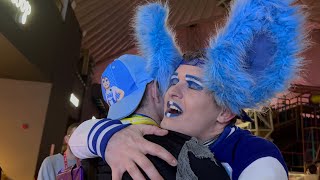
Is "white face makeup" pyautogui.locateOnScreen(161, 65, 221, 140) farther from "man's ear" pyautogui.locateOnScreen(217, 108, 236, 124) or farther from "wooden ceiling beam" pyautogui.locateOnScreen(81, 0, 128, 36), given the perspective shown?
"wooden ceiling beam" pyautogui.locateOnScreen(81, 0, 128, 36)

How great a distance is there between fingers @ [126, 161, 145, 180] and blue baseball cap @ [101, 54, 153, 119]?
304mm

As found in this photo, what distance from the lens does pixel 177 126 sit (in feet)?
3.43

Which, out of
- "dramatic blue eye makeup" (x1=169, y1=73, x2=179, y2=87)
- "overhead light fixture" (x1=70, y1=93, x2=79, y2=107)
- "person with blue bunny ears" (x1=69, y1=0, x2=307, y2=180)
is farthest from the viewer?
"overhead light fixture" (x1=70, y1=93, x2=79, y2=107)

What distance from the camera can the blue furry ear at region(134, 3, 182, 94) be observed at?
125 cm

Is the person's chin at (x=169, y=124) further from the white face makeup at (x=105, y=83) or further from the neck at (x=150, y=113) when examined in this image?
the white face makeup at (x=105, y=83)

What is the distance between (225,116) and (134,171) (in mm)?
311

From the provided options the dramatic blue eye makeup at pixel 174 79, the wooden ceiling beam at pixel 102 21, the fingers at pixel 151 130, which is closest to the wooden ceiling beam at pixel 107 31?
the wooden ceiling beam at pixel 102 21

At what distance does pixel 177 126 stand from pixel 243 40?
0.26 m

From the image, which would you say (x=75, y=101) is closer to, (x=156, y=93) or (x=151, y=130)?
(x=156, y=93)

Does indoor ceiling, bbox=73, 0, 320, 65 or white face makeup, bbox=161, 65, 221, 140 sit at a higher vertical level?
indoor ceiling, bbox=73, 0, 320, 65

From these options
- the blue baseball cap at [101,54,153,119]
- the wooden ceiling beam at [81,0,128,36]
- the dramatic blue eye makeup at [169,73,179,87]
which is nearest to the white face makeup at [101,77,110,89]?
the blue baseball cap at [101,54,153,119]

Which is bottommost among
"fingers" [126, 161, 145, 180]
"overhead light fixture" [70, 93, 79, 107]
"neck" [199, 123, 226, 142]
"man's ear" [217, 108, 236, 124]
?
"fingers" [126, 161, 145, 180]

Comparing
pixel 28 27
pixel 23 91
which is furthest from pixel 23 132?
pixel 28 27

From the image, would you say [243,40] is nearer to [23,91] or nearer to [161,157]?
[161,157]
